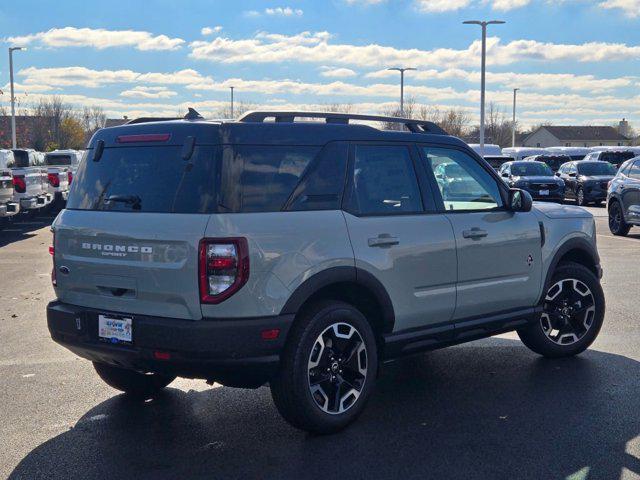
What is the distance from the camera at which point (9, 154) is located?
744 inches

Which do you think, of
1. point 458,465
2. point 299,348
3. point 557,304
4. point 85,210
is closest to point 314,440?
point 299,348

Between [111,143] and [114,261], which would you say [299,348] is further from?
[111,143]

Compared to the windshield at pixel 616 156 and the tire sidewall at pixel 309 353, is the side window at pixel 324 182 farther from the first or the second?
the windshield at pixel 616 156

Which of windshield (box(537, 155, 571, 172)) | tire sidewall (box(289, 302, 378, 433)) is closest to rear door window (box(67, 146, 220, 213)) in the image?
tire sidewall (box(289, 302, 378, 433))

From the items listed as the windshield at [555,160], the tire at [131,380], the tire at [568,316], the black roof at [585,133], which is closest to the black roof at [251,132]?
the tire at [131,380]

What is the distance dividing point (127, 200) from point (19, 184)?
15.7 m

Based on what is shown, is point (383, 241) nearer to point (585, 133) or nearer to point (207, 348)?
point (207, 348)

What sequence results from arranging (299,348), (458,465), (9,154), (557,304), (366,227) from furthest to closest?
(9,154) → (557,304) → (366,227) → (299,348) → (458,465)

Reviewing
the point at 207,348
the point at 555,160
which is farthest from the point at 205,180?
the point at 555,160

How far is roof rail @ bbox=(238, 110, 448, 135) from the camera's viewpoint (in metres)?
5.03

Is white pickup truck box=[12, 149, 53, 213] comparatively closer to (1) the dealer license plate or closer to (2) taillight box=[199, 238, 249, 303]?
(1) the dealer license plate

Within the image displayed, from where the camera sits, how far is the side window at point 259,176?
4.57m

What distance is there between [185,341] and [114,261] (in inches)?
28.4

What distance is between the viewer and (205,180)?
458 cm
